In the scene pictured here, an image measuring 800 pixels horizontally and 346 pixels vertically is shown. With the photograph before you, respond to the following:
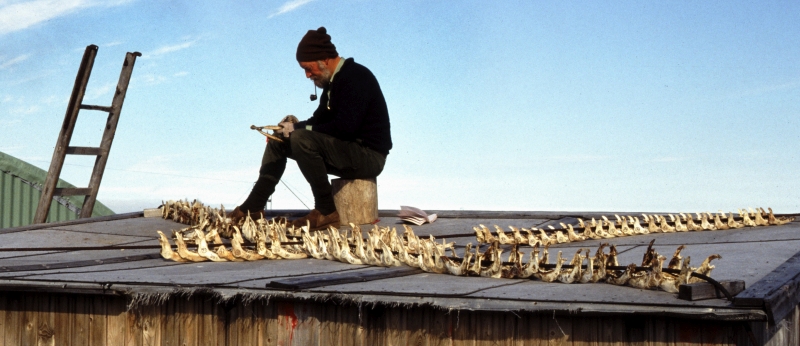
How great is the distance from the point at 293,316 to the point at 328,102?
4015 mm

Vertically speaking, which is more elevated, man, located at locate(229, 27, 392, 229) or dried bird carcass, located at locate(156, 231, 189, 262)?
man, located at locate(229, 27, 392, 229)

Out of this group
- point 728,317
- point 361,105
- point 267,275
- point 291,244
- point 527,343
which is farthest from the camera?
point 361,105

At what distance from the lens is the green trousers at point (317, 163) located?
844 centimetres

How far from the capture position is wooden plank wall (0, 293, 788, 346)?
4262mm

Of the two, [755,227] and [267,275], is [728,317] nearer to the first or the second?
[267,275]

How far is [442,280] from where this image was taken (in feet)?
17.4

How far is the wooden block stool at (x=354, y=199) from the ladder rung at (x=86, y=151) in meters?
3.86

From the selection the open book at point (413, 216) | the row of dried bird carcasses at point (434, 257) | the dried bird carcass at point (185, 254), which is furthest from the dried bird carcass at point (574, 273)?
the open book at point (413, 216)

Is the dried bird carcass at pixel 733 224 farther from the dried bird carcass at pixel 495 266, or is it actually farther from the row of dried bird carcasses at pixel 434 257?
the dried bird carcass at pixel 495 266

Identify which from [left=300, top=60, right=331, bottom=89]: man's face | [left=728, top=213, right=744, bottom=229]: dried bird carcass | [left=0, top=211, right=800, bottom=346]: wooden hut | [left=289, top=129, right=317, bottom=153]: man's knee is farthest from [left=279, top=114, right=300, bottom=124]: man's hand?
[left=728, top=213, right=744, bottom=229]: dried bird carcass

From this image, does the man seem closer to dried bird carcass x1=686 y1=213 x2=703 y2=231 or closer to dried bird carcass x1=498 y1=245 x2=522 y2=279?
dried bird carcass x1=686 y1=213 x2=703 y2=231

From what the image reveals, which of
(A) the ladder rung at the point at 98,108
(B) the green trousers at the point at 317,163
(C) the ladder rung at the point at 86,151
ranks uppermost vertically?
(A) the ladder rung at the point at 98,108

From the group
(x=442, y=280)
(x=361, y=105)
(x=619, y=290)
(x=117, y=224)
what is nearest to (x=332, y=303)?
(x=442, y=280)

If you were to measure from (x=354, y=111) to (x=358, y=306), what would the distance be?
3929 mm
